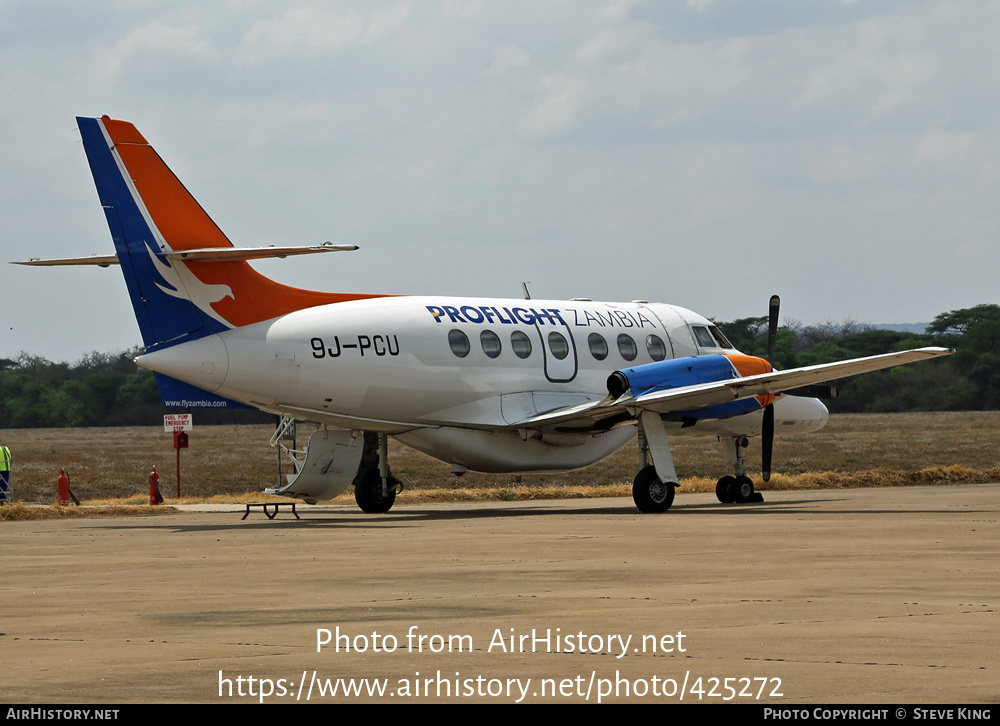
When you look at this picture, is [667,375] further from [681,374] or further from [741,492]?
[741,492]

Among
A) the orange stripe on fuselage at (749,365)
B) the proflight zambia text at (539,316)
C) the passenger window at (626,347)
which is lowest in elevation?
the orange stripe on fuselage at (749,365)

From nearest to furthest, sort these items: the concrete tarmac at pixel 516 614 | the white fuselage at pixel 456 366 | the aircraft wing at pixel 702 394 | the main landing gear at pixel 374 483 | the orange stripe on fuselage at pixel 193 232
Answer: the concrete tarmac at pixel 516 614 → the orange stripe on fuselage at pixel 193 232 → the white fuselage at pixel 456 366 → the aircraft wing at pixel 702 394 → the main landing gear at pixel 374 483

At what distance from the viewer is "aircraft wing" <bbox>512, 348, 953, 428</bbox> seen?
23.4 meters

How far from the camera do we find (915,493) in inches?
1169

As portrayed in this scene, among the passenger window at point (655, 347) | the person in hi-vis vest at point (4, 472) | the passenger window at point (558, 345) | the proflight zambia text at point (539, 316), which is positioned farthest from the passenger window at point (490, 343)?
the person in hi-vis vest at point (4, 472)

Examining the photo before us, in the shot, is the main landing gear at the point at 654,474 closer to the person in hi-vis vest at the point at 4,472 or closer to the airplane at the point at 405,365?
the airplane at the point at 405,365

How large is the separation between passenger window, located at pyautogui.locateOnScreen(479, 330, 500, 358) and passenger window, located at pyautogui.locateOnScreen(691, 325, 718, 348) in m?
5.87

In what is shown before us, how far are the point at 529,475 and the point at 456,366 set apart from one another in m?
20.7

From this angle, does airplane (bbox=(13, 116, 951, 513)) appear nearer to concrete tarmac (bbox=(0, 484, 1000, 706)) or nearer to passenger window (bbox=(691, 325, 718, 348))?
passenger window (bbox=(691, 325, 718, 348))

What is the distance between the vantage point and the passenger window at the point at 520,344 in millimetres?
25984

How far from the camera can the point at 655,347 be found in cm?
2872

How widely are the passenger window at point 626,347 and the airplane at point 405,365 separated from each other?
45mm

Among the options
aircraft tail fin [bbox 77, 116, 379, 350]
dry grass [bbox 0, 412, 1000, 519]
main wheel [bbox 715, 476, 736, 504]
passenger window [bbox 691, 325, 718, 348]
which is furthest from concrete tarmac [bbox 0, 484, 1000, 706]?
dry grass [bbox 0, 412, 1000, 519]
